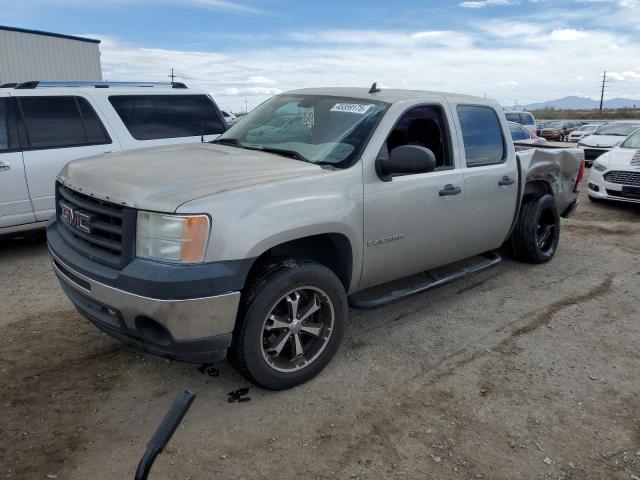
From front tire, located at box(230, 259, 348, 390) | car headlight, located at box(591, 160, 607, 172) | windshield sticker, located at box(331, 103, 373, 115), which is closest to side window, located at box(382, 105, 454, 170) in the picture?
windshield sticker, located at box(331, 103, 373, 115)

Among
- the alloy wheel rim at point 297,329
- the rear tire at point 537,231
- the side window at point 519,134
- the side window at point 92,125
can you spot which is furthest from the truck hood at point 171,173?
the side window at point 519,134

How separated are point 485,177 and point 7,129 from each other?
16.0ft

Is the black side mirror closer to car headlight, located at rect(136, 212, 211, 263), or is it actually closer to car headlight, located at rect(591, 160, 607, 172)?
car headlight, located at rect(136, 212, 211, 263)

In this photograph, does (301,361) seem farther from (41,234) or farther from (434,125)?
(41,234)

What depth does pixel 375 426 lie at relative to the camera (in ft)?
9.64

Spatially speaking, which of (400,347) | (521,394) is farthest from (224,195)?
(521,394)

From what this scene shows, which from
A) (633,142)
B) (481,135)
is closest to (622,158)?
(633,142)

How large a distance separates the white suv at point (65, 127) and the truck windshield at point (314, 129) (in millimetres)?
1967

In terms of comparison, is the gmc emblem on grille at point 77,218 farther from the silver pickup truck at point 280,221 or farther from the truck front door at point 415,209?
the truck front door at point 415,209

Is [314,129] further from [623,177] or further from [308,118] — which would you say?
[623,177]

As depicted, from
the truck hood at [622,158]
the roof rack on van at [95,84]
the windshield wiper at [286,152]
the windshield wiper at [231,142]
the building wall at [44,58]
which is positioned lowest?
the truck hood at [622,158]

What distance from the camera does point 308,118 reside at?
13.1ft

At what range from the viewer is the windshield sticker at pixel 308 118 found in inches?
154

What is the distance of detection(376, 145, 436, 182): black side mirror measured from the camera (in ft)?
11.2
